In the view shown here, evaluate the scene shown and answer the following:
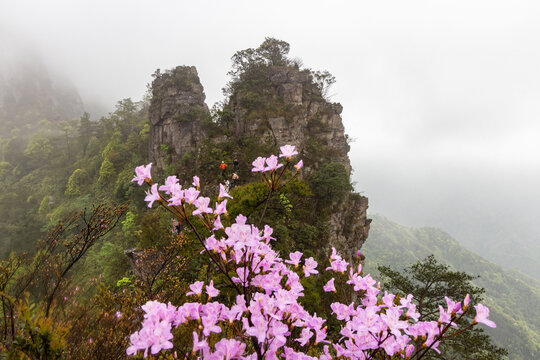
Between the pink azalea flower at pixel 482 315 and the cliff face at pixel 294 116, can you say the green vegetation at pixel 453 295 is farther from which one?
the cliff face at pixel 294 116

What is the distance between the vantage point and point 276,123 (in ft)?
70.3

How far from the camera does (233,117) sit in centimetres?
2262

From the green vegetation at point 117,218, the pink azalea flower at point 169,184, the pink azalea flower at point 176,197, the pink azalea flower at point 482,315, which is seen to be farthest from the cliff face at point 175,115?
the pink azalea flower at point 482,315

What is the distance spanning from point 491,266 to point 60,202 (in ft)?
531

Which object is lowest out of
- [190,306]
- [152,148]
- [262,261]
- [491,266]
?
[491,266]

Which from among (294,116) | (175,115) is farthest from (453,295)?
(175,115)

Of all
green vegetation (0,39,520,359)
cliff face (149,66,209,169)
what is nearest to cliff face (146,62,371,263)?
cliff face (149,66,209,169)

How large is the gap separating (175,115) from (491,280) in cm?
14261

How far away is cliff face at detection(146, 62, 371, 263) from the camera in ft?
69.6

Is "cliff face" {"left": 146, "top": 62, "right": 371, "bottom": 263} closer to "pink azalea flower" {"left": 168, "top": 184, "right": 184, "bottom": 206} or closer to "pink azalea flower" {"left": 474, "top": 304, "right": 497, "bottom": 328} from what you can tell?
"pink azalea flower" {"left": 474, "top": 304, "right": 497, "bottom": 328}

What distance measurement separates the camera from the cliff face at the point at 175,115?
23.5m

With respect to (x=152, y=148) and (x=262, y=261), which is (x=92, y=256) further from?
(x=262, y=261)

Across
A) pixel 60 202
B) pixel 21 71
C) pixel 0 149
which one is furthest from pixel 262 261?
pixel 21 71

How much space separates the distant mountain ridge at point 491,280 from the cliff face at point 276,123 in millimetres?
52140
